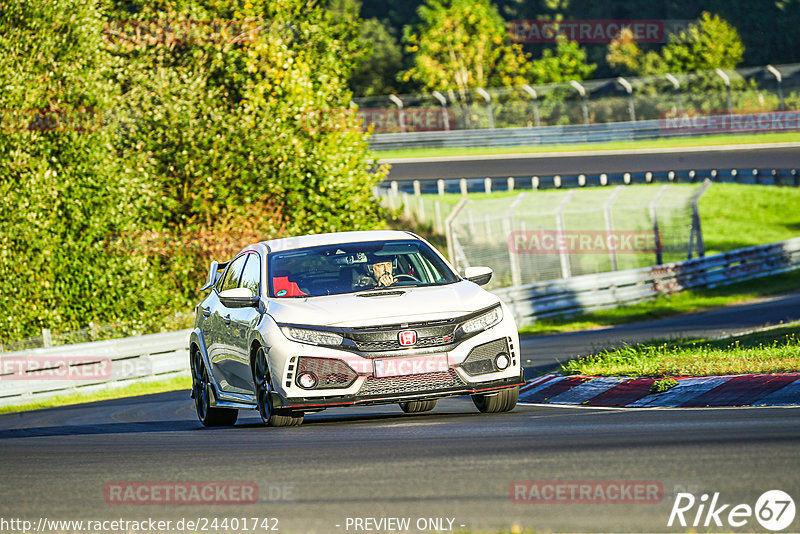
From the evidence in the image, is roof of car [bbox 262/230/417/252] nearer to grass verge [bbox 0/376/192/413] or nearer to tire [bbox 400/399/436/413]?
tire [bbox 400/399/436/413]

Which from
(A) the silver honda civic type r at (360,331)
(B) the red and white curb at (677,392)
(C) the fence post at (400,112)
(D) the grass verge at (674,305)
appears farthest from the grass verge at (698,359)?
(C) the fence post at (400,112)

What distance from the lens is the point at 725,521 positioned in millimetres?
5582

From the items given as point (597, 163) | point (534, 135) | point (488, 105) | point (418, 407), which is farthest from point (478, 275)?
point (534, 135)

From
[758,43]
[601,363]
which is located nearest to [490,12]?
[758,43]

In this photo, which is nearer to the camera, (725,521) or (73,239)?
(725,521)

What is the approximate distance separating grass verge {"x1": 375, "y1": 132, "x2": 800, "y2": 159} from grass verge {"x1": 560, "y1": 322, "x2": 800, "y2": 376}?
39480 millimetres

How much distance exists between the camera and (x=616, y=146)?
56281 mm

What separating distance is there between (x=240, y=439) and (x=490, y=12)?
6860 centimetres

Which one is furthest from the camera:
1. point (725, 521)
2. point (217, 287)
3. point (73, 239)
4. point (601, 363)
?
point (73, 239)

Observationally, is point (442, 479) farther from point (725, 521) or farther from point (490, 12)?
point (490, 12)

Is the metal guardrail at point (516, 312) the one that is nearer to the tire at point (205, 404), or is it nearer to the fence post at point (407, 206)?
the tire at point (205, 404)

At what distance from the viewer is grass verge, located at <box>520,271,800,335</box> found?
26.8m

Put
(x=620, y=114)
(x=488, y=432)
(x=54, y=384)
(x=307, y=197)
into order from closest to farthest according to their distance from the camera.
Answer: (x=488, y=432), (x=54, y=384), (x=307, y=197), (x=620, y=114)

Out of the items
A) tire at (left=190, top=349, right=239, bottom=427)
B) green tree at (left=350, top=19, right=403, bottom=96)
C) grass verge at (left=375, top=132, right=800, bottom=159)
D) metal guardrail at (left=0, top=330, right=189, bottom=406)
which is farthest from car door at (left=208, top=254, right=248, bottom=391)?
green tree at (left=350, top=19, right=403, bottom=96)
